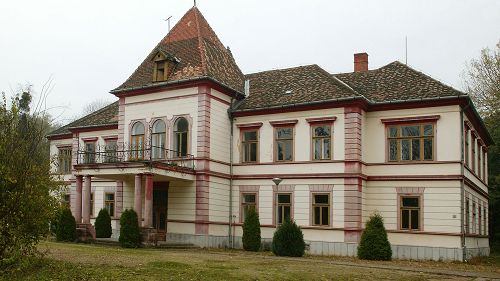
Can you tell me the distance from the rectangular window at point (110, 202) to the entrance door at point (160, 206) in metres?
6.55

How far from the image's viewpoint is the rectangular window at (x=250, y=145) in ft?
98.7

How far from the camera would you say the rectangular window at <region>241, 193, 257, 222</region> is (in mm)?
29766

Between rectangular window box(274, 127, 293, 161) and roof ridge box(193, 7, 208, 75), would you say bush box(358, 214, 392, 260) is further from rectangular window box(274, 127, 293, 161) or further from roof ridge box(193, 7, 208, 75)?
roof ridge box(193, 7, 208, 75)

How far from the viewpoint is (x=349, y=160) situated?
27.1m

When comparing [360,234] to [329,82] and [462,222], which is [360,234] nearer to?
[462,222]

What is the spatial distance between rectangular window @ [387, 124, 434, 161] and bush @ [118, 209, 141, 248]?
1230 centimetres

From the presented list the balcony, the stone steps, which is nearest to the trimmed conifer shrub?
the stone steps

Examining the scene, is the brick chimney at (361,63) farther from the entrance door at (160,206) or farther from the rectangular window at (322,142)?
the entrance door at (160,206)

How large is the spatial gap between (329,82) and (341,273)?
46.5ft

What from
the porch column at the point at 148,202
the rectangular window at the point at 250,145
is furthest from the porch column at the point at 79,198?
the rectangular window at the point at 250,145

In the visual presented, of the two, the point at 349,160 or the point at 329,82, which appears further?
the point at 329,82

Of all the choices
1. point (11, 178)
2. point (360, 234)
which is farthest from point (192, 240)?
point (11, 178)

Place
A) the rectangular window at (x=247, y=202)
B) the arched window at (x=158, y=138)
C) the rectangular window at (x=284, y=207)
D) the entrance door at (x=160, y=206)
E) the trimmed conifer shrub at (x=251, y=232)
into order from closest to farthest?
the trimmed conifer shrub at (x=251, y=232)
the rectangular window at (x=284, y=207)
the rectangular window at (x=247, y=202)
the entrance door at (x=160, y=206)
the arched window at (x=158, y=138)

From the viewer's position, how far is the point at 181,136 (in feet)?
96.5
